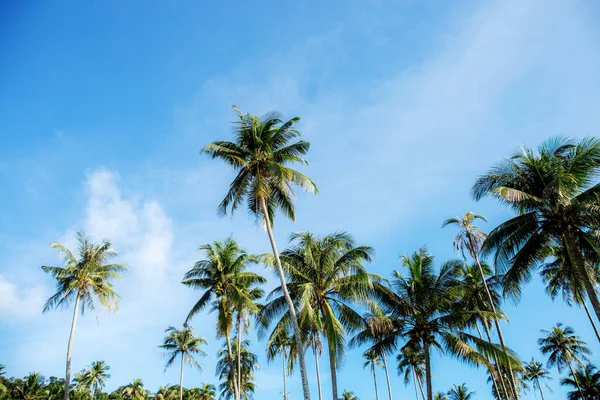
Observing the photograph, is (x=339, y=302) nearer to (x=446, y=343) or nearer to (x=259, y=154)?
(x=446, y=343)

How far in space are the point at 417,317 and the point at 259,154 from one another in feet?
40.4

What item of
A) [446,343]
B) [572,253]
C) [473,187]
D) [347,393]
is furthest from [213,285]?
[347,393]

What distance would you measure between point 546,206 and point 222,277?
19.1 metres

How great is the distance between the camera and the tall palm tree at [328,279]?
62.6ft

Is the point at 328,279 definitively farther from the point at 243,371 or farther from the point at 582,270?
the point at 243,371

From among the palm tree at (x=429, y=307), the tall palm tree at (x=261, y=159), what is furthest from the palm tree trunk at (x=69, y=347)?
the palm tree at (x=429, y=307)

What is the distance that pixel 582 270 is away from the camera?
47.9ft

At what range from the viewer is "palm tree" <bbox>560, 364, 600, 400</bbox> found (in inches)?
1658

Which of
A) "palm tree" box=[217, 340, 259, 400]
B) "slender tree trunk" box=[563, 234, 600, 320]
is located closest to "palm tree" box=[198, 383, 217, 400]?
"palm tree" box=[217, 340, 259, 400]

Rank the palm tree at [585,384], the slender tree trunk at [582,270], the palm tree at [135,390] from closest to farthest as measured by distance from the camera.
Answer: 1. the slender tree trunk at [582,270]
2. the palm tree at [585,384]
3. the palm tree at [135,390]

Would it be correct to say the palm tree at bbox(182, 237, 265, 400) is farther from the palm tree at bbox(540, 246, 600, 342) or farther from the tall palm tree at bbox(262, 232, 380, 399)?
the palm tree at bbox(540, 246, 600, 342)

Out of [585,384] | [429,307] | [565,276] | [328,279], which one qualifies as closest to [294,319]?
[328,279]

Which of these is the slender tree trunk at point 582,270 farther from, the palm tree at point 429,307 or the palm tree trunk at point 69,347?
the palm tree trunk at point 69,347

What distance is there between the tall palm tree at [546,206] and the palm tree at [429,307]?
5074 millimetres
